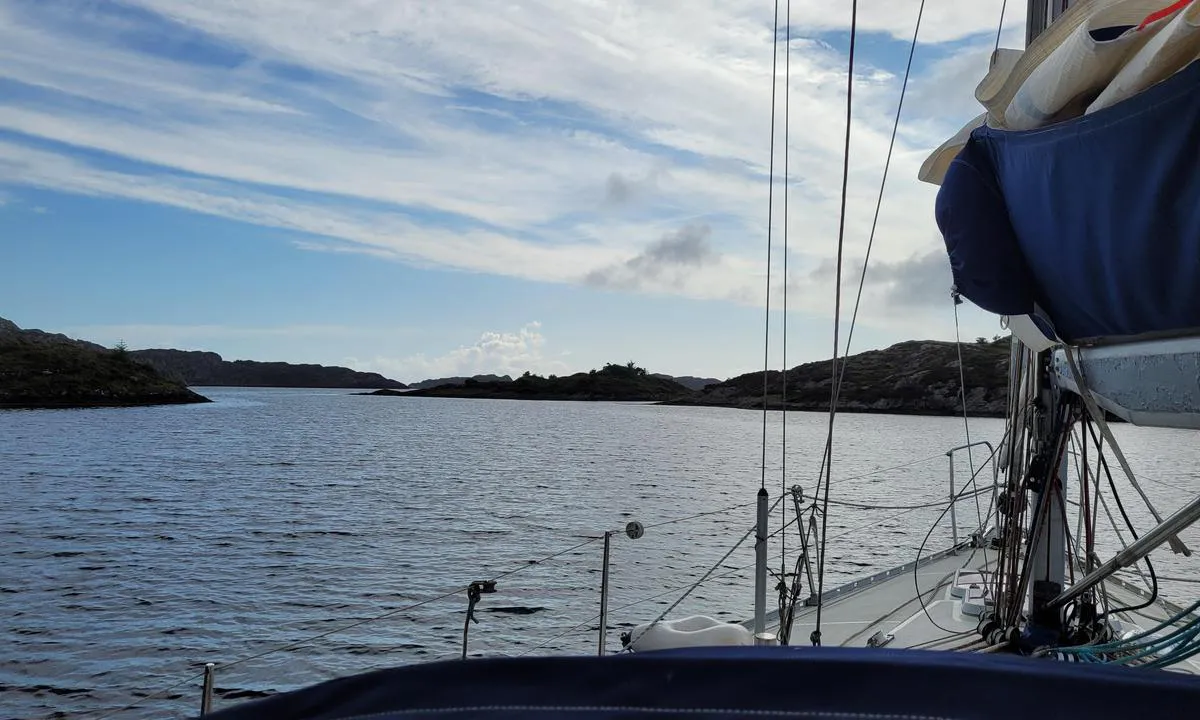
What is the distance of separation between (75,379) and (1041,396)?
13021cm

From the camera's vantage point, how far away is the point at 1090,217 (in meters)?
2.79

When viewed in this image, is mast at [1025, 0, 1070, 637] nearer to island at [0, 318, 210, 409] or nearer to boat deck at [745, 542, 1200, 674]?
boat deck at [745, 542, 1200, 674]

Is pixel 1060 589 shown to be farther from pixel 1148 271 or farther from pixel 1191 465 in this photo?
pixel 1191 465

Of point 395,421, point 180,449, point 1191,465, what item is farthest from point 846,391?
point 180,449

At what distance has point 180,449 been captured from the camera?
5222 cm

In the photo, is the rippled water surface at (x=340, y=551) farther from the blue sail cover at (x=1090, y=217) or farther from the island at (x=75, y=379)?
the island at (x=75, y=379)

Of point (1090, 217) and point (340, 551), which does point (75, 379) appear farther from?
point (1090, 217)

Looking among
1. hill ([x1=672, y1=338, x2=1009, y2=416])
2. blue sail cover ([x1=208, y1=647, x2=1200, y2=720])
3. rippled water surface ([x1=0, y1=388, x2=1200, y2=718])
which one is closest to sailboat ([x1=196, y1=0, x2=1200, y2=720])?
blue sail cover ([x1=208, y1=647, x2=1200, y2=720])

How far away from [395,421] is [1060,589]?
92.2m

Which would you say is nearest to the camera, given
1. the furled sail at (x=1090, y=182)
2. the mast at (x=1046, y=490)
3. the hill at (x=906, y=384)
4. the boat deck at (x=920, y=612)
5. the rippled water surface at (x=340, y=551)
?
the furled sail at (x=1090, y=182)

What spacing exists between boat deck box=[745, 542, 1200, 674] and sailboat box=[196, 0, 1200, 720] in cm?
13

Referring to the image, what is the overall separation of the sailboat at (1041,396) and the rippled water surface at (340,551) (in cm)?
273

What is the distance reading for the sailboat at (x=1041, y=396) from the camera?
154 centimetres

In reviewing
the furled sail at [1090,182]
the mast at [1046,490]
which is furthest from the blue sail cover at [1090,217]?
the mast at [1046,490]
